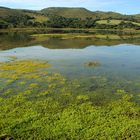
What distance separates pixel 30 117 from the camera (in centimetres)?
2373

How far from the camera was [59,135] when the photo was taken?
2055 cm

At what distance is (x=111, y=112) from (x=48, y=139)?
7.74 meters

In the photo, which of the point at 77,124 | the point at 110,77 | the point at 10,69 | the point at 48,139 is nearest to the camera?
the point at 48,139

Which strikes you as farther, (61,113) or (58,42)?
(58,42)

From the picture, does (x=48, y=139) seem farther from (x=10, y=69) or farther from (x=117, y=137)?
(x=10, y=69)

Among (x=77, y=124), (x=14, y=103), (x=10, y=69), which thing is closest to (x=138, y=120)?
(x=77, y=124)

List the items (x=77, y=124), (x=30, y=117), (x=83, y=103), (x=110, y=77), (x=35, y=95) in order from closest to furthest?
(x=77, y=124) < (x=30, y=117) < (x=83, y=103) < (x=35, y=95) < (x=110, y=77)

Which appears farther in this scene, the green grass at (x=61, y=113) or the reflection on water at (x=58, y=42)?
the reflection on water at (x=58, y=42)

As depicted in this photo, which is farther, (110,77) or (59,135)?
(110,77)

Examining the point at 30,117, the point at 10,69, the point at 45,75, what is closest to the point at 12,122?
the point at 30,117

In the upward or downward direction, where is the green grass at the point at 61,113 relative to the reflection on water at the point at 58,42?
upward

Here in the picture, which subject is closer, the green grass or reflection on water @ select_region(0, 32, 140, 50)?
the green grass

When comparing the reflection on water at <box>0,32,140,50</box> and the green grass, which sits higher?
the green grass

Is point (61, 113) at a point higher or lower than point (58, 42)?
higher
